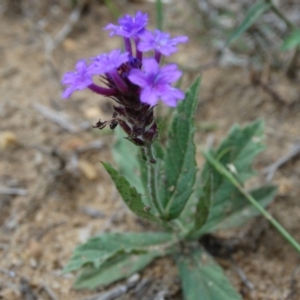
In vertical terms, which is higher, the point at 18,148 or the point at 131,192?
the point at 18,148

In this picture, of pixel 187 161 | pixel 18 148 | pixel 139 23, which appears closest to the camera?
pixel 139 23

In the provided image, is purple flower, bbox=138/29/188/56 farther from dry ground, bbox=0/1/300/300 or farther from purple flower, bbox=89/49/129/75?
dry ground, bbox=0/1/300/300

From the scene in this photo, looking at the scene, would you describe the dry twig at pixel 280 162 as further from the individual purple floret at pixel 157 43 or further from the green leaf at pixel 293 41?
the individual purple floret at pixel 157 43

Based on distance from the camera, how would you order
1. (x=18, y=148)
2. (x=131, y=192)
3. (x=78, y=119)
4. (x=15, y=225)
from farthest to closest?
(x=78, y=119)
(x=18, y=148)
(x=15, y=225)
(x=131, y=192)

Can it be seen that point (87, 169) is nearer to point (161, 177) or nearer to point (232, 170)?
point (161, 177)

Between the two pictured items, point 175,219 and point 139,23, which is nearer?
point 139,23

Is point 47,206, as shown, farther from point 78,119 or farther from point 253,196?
point 253,196

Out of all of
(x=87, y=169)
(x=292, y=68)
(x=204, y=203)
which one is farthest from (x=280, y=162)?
(x=87, y=169)

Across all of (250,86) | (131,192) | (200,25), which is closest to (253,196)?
(131,192)
